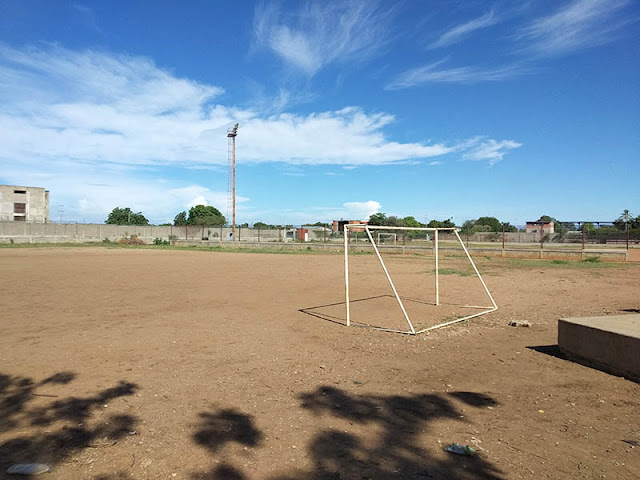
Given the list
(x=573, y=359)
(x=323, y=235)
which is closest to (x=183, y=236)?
(x=323, y=235)

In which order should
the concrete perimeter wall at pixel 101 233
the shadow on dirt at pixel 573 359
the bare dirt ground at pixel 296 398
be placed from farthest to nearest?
the concrete perimeter wall at pixel 101 233 < the shadow on dirt at pixel 573 359 < the bare dirt ground at pixel 296 398

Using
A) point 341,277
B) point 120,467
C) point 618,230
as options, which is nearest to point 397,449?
point 120,467

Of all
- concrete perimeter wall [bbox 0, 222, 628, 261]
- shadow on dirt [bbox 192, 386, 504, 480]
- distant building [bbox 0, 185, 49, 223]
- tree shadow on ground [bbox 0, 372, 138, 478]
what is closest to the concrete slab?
shadow on dirt [bbox 192, 386, 504, 480]

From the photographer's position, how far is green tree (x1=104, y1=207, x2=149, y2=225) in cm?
8490

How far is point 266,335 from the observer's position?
7.00 metres

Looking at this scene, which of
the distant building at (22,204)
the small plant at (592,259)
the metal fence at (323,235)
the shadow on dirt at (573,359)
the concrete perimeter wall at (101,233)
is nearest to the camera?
the shadow on dirt at (573,359)

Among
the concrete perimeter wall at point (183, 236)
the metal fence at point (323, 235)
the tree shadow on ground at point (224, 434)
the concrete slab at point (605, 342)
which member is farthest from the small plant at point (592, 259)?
the tree shadow on ground at point (224, 434)

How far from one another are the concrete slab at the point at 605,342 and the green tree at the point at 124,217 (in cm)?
8836

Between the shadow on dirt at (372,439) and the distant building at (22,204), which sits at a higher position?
the distant building at (22,204)

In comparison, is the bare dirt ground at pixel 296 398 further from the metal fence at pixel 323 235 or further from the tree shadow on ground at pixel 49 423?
the metal fence at pixel 323 235

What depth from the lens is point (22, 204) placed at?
6334cm

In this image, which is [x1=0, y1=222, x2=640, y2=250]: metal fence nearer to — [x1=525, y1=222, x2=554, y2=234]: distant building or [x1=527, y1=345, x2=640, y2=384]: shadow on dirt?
[x1=525, y1=222, x2=554, y2=234]: distant building

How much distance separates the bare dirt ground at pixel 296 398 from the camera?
3141mm

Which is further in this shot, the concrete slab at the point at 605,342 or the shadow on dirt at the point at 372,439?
the concrete slab at the point at 605,342
